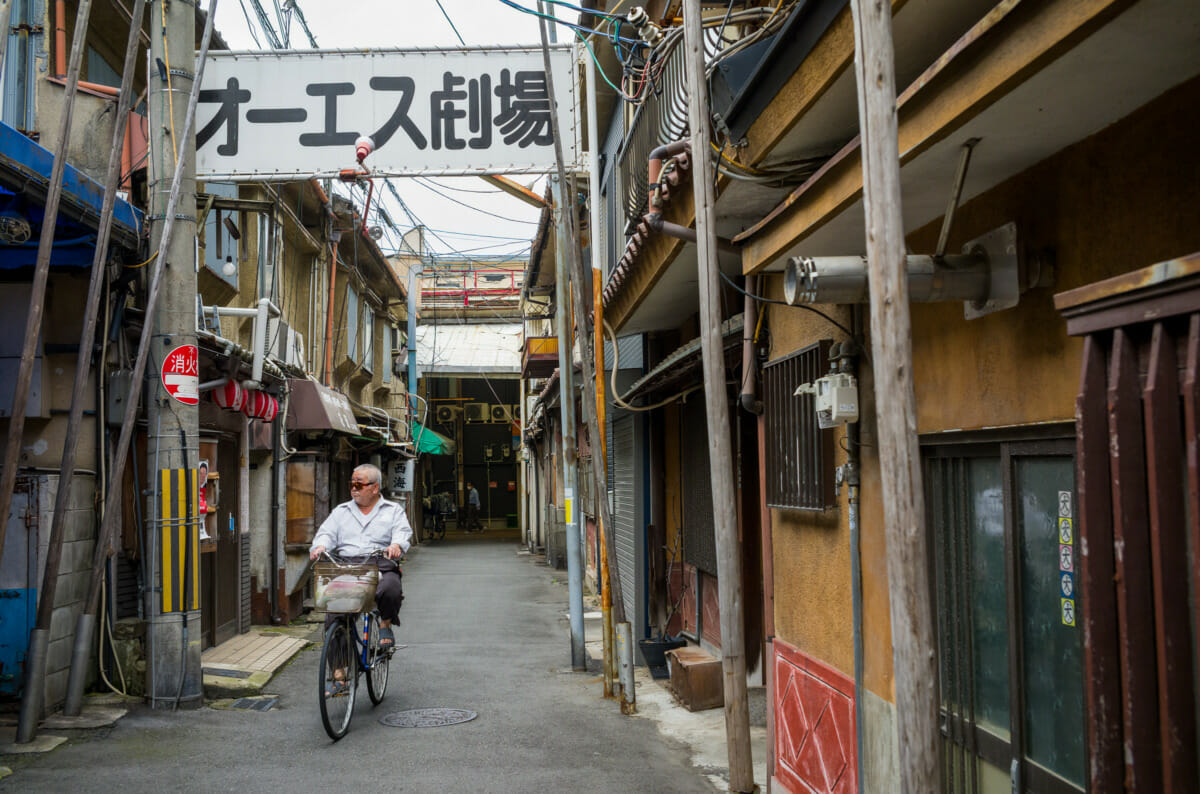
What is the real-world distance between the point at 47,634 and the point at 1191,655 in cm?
A: 769

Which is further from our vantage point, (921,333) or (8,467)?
(8,467)

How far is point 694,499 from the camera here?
411 inches

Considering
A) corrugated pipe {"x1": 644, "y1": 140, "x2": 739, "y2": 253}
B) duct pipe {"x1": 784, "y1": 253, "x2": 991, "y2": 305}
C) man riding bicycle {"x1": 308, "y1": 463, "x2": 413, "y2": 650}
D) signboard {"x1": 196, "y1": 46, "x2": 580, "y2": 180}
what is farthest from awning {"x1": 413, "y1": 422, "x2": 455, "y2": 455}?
duct pipe {"x1": 784, "y1": 253, "x2": 991, "y2": 305}

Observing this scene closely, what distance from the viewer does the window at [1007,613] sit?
376cm

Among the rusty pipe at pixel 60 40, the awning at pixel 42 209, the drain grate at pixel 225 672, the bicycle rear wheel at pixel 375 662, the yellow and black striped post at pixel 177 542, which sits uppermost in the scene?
the rusty pipe at pixel 60 40

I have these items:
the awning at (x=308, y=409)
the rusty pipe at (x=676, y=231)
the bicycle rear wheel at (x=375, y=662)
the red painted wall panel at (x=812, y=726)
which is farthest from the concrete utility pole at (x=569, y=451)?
the awning at (x=308, y=409)

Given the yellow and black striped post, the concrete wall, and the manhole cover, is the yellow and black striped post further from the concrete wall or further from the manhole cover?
the manhole cover

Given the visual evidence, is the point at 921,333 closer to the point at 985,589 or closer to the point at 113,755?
the point at 985,589

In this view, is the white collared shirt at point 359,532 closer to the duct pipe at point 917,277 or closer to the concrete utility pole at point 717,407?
the concrete utility pole at point 717,407

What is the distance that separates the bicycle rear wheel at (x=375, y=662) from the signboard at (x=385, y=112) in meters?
4.37

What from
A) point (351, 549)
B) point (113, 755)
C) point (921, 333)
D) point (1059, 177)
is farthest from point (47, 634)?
point (1059, 177)

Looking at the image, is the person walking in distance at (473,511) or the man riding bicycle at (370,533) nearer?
the man riding bicycle at (370,533)

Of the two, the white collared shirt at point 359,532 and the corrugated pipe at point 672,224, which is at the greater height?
the corrugated pipe at point 672,224

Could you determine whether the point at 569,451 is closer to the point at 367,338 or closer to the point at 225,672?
the point at 225,672
